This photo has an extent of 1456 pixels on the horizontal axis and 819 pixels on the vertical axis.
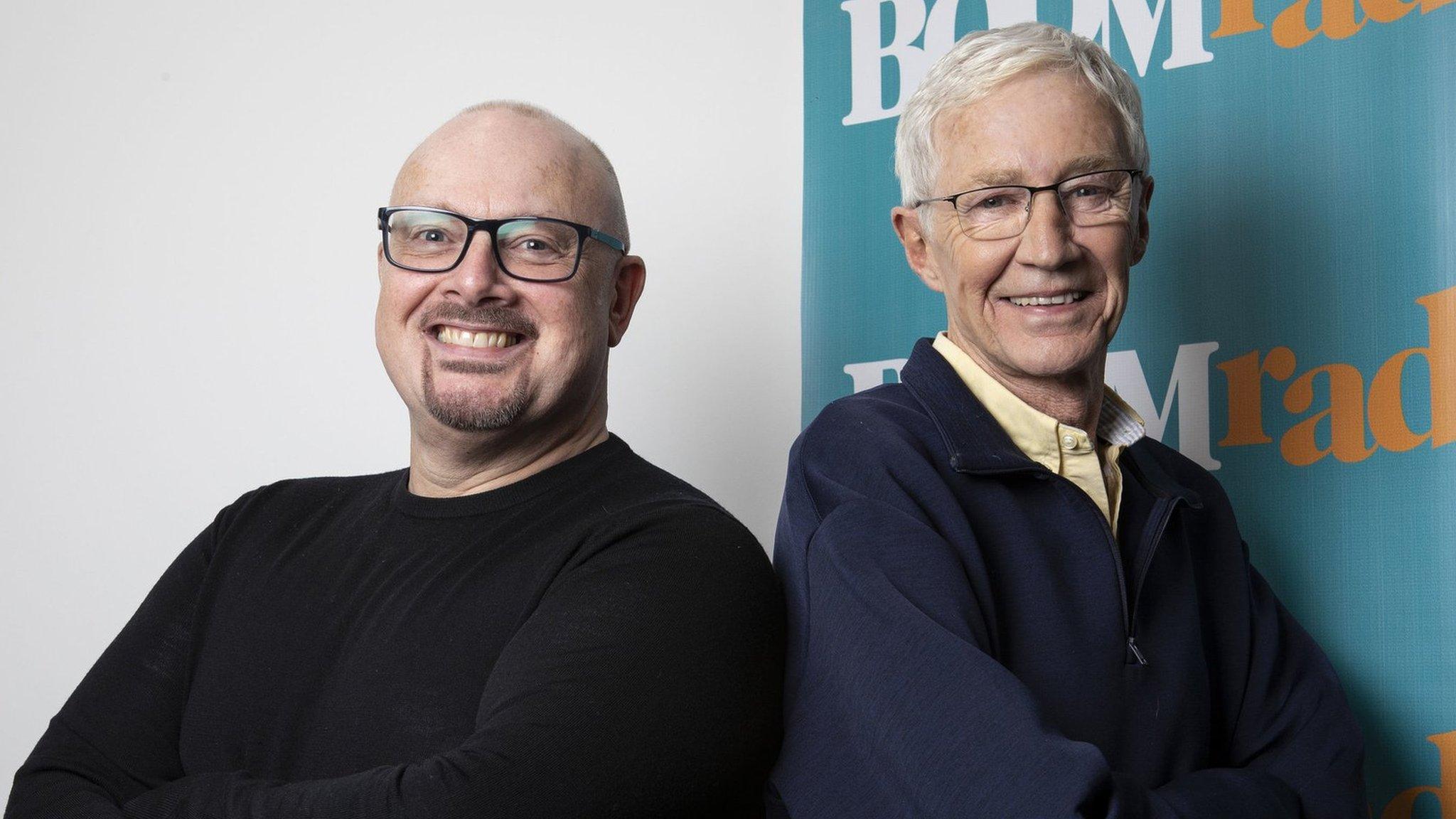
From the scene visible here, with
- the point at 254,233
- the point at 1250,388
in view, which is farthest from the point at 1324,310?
the point at 254,233

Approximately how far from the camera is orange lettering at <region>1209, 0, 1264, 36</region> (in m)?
1.85

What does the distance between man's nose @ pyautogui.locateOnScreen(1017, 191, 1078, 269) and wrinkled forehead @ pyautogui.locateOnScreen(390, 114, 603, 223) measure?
0.51m

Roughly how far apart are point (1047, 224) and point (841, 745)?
0.53 meters

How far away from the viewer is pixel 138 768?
149cm

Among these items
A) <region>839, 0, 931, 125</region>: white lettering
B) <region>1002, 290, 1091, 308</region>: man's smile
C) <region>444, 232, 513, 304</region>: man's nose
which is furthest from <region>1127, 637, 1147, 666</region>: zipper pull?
<region>839, 0, 931, 125</region>: white lettering

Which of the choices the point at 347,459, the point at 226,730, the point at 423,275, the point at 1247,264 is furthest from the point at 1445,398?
the point at 347,459

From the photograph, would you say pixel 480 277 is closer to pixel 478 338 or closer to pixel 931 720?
pixel 478 338

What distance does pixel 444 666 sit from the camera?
1.36 meters

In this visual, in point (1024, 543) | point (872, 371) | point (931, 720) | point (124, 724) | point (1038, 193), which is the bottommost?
point (124, 724)

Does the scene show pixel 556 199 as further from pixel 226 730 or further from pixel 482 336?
pixel 226 730

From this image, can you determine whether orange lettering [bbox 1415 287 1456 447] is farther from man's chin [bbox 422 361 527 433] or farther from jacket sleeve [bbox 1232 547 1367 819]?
man's chin [bbox 422 361 527 433]

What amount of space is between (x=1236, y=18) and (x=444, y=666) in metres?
1.35

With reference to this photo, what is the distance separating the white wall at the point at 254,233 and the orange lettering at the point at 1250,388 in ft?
2.37

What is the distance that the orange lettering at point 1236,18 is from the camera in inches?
72.8
